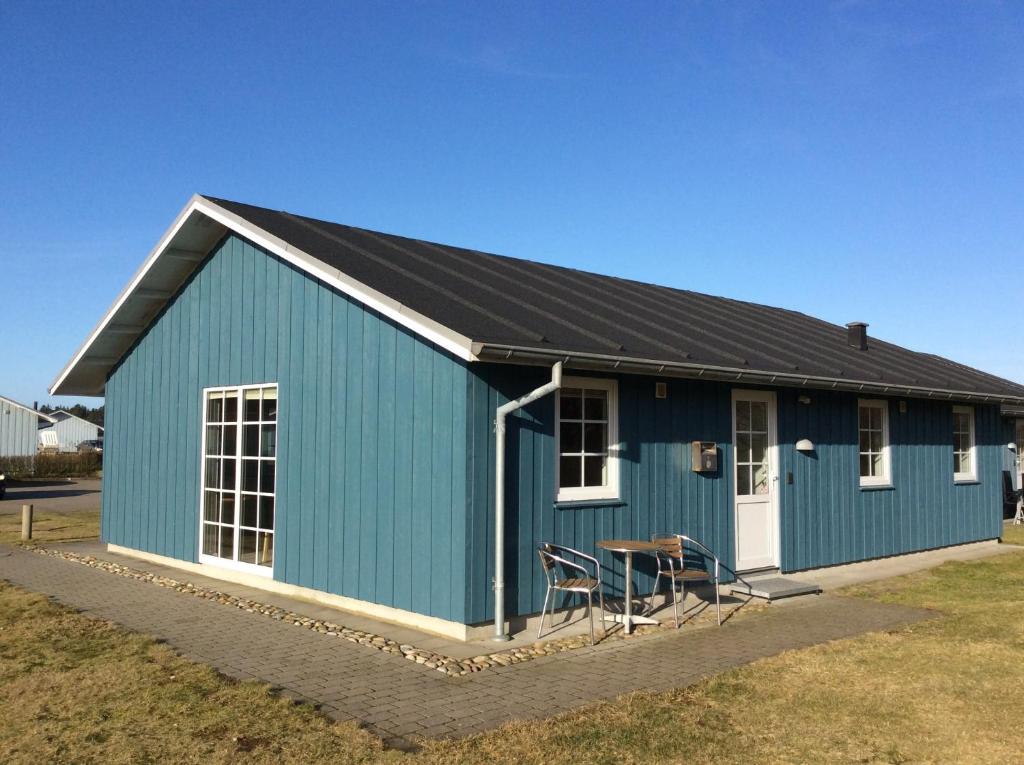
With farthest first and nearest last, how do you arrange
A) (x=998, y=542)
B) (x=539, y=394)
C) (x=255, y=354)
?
1. (x=998, y=542)
2. (x=255, y=354)
3. (x=539, y=394)

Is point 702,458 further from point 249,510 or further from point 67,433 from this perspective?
point 67,433

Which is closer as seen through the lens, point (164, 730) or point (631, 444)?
point (164, 730)

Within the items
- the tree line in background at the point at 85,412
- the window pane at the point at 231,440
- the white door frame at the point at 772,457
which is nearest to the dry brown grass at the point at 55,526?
the window pane at the point at 231,440

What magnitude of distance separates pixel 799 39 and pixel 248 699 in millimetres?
9373

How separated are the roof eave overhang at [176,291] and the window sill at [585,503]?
73.4 inches

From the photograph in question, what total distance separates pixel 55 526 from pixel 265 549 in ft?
32.7

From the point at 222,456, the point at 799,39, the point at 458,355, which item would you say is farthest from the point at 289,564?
the point at 799,39

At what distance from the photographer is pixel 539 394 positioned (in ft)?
22.7

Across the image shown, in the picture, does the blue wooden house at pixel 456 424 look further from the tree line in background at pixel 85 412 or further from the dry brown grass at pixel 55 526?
the tree line in background at pixel 85 412

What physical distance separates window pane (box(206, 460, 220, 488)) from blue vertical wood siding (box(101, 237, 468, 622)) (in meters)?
0.25

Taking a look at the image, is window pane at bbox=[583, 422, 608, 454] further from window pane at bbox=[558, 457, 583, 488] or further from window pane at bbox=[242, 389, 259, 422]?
window pane at bbox=[242, 389, 259, 422]

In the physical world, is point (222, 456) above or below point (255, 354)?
below

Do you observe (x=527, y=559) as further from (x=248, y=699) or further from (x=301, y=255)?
(x=301, y=255)

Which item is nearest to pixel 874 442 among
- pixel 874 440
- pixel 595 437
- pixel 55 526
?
pixel 874 440
